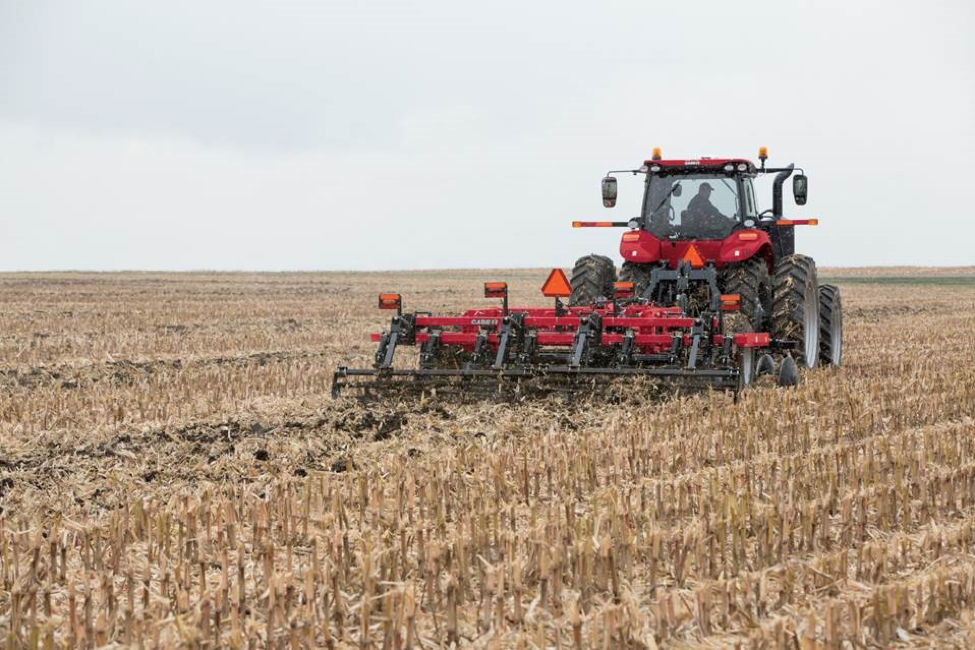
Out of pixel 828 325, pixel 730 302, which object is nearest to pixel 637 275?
pixel 730 302

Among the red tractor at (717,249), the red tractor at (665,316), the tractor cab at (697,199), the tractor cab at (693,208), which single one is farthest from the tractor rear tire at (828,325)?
the tractor cab at (697,199)

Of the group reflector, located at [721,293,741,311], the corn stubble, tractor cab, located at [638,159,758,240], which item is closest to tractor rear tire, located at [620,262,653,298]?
tractor cab, located at [638,159,758,240]

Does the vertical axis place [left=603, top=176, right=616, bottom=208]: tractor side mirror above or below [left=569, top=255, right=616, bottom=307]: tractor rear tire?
above

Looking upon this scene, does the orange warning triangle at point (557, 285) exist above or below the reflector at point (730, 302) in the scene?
above

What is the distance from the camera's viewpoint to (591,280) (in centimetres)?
1108

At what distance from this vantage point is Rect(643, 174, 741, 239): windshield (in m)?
10.7

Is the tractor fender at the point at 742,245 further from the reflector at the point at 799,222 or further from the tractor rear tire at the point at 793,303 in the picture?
the reflector at the point at 799,222

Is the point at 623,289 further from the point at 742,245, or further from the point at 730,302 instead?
the point at 730,302

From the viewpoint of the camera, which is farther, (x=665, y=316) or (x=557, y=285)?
(x=665, y=316)

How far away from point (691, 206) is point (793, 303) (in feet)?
4.69

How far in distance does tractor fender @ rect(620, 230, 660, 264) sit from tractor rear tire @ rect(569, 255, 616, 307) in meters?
0.44

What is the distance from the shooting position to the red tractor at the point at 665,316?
8.66 m

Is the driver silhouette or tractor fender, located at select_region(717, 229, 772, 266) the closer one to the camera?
tractor fender, located at select_region(717, 229, 772, 266)

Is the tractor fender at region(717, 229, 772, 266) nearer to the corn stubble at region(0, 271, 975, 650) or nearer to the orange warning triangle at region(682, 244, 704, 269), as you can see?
the orange warning triangle at region(682, 244, 704, 269)
